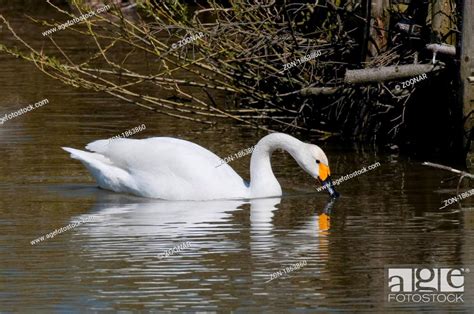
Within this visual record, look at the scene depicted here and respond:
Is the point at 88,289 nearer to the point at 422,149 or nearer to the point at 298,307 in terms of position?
the point at 298,307

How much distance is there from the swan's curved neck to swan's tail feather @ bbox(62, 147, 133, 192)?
1.10 meters

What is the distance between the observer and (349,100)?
14.9 metres

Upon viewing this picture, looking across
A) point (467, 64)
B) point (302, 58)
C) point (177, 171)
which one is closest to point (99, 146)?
point (177, 171)

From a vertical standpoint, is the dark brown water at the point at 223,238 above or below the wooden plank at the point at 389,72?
below

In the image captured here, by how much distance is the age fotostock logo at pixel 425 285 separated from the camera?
8.69 m

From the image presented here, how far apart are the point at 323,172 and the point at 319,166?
0.09 meters

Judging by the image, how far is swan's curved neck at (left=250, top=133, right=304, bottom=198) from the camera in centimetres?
1212

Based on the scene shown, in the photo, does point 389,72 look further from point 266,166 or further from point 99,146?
point 99,146

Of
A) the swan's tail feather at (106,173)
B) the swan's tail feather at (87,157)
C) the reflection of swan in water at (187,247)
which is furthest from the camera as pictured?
the swan's tail feather at (87,157)

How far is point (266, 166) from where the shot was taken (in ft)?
40.3

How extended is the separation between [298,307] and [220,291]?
62 cm

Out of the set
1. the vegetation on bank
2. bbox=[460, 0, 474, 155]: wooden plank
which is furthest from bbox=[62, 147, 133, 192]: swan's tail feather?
bbox=[460, 0, 474, 155]: wooden plank

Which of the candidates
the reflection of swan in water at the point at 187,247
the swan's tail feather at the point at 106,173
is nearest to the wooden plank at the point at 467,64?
the reflection of swan in water at the point at 187,247

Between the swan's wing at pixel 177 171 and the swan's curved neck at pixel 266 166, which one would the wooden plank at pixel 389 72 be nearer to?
the swan's curved neck at pixel 266 166
